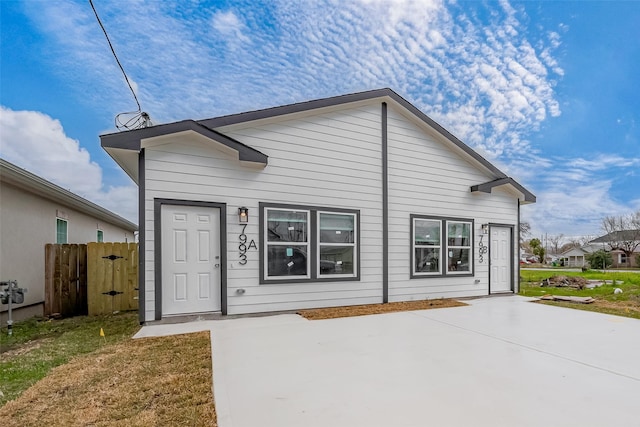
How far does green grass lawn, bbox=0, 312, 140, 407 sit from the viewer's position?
3191mm

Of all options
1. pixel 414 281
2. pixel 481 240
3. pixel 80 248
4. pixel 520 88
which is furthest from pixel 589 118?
pixel 80 248

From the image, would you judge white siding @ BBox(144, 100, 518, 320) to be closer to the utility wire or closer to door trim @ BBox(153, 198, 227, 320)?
door trim @ BBox(153, 198, 227, 320)

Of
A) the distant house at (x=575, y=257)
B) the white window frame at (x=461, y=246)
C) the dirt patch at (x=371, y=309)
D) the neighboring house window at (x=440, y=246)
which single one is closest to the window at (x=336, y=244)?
the dirt patch at (x=371, y=309)

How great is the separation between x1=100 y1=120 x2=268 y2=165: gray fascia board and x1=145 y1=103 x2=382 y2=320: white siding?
7.1 inches

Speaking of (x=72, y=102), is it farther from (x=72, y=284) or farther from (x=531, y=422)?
(x=531, y=422)

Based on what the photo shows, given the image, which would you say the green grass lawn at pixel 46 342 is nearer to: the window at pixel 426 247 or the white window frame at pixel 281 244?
the white window frame at pixel 281 244

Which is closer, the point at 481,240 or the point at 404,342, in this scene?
the point at 404,342

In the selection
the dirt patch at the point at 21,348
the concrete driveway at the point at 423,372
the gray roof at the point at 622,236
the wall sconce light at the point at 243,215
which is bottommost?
the gray roof at the point at 622,236

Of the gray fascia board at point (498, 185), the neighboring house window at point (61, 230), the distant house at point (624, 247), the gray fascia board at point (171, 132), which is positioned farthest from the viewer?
the distant house at point (624, 247)

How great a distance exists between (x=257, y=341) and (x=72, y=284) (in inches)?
192

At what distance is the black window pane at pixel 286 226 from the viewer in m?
6.09

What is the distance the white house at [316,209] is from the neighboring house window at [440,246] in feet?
0.10

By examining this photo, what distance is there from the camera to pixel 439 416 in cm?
228

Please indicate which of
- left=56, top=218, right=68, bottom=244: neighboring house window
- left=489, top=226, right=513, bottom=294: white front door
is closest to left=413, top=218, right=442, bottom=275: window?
left=489, top=226, right=513, bottom=294: white front door
